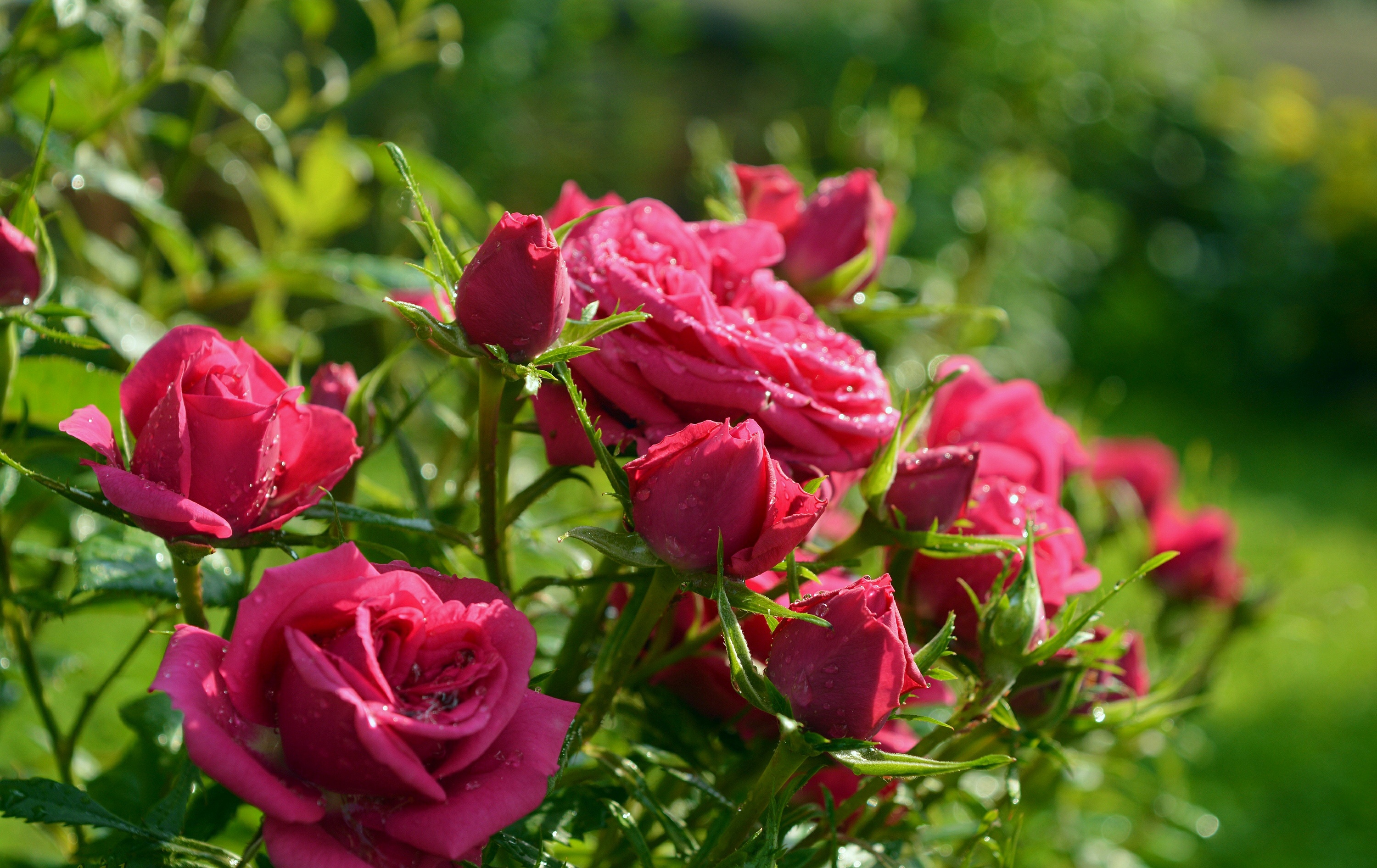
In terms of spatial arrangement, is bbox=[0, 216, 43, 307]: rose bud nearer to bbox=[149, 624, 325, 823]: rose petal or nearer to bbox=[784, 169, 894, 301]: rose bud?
bbox=[149, 624, 325, 823]: rose petal

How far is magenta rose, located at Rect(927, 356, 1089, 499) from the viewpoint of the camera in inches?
20.4

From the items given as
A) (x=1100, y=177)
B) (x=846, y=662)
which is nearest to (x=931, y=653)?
(x=846, y=662)

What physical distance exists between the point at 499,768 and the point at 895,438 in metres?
0.18

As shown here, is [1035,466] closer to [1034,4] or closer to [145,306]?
[145,306]

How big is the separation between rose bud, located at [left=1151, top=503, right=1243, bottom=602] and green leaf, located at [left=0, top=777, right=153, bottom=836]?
718mm

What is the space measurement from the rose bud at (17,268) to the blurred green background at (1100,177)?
200 centimetres

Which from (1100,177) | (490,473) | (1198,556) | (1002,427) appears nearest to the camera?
(490,473)

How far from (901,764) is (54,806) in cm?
28

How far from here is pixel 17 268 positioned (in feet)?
1.44

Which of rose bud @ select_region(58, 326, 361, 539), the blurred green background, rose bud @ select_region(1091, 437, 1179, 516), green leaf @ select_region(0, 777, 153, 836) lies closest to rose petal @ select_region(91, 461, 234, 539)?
rose bud @ select_region(58, 326, 361, 539)

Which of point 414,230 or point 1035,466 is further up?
point 414,230

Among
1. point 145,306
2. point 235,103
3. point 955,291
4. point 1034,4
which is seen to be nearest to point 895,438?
point 235,103

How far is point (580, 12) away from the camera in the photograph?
12.8 ft

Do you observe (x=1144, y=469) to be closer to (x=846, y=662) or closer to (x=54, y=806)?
(x=846, y=662)
